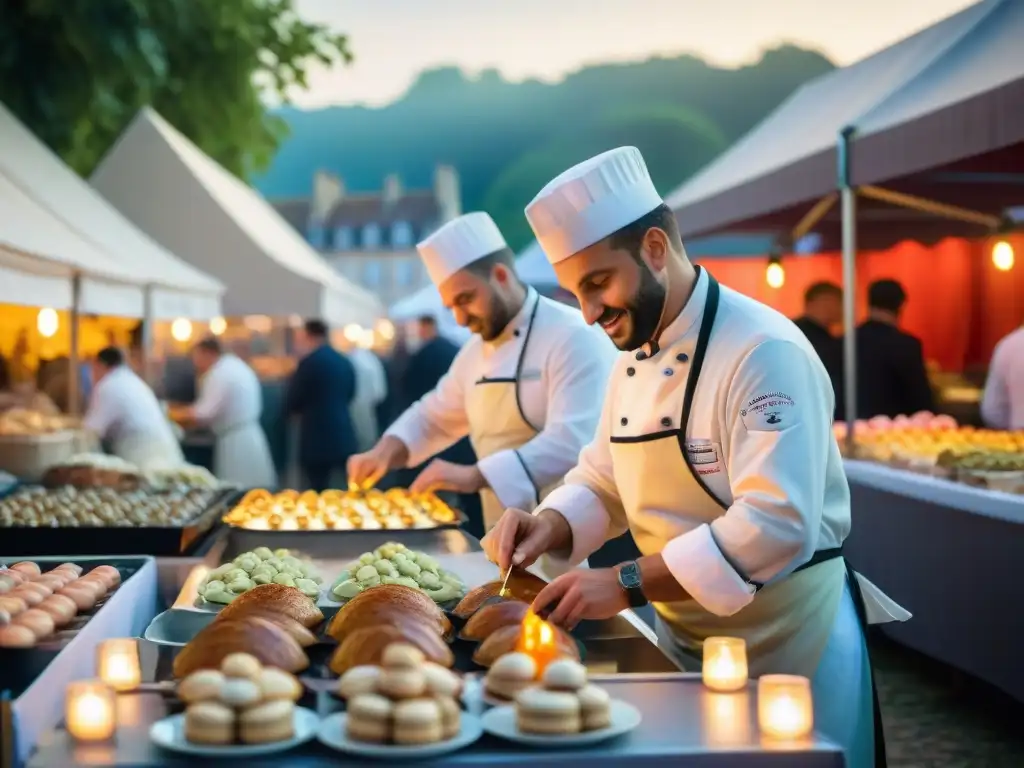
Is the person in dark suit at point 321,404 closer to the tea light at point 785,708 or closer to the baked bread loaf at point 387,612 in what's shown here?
the baked bread loaf at point 387,612

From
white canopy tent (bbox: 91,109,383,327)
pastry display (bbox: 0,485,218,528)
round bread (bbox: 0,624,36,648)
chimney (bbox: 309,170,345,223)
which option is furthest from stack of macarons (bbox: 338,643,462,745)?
chimney (bbox: 309,170,345,223)

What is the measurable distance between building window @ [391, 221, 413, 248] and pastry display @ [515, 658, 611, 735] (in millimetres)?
40823

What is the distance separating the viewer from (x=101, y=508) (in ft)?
10.8

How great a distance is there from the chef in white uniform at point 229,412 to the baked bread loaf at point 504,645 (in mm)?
6471

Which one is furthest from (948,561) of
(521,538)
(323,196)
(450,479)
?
(323,196)

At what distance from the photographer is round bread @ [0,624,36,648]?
171cm

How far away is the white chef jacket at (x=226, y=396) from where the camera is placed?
803 cm

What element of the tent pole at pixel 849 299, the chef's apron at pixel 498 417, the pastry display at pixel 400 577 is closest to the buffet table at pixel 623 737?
the pastry display at pixel 400 577

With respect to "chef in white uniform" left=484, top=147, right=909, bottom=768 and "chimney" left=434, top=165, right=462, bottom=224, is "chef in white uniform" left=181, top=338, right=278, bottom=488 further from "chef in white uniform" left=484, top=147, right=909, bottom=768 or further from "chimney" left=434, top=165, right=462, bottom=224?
"chimney" left=434, top=165, right=462, bottom=224

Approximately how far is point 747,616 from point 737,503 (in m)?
0.31

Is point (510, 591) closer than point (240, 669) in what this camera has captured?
No

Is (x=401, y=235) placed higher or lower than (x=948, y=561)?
higher

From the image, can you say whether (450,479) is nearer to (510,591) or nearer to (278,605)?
(510,591)

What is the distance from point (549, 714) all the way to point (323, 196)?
43.0 metres
